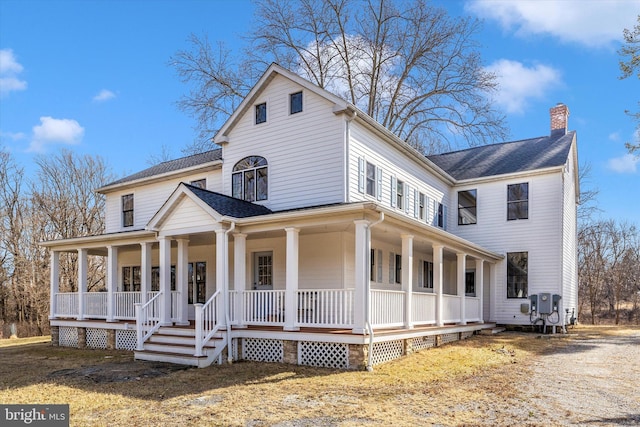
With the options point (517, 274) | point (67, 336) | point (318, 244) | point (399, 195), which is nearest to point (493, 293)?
point (517, 274)

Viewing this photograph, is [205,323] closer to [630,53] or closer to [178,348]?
[178,348]

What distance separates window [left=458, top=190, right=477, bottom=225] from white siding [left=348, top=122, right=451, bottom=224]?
1162 millimetres

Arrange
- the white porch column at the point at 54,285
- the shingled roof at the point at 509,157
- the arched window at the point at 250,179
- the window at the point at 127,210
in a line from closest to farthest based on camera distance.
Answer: the arched window at the point at 250,179
the white porch column at the point at 54,285
the window at the point at 127,210
the shingled roof at the point at 509,157

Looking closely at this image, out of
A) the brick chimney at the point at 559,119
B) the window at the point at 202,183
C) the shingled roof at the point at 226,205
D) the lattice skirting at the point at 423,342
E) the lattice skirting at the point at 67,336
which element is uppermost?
the brick chimney at the point at 559,119

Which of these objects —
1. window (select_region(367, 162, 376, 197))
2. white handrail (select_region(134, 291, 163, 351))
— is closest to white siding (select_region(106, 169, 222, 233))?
white handrail (select_region(134, 291, 163, 351))

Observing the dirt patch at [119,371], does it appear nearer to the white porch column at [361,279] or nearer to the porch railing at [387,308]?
the white porch column at [361,279]

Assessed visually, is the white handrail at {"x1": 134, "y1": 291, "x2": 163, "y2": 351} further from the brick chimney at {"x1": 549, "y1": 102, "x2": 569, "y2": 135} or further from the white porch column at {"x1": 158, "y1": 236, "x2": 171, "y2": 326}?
the brick chimney at {"x1": 549, "y1": 102, "x2": 569, "y2": 135}

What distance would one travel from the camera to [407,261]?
40.2 feet

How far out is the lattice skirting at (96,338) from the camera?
610 inches

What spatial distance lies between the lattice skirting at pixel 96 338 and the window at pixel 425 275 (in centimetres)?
1126

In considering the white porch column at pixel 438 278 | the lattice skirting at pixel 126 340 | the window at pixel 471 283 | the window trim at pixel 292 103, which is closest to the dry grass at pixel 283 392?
the white porch column at pixel 438 278

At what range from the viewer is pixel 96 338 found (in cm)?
1573

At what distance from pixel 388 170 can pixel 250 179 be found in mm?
4402

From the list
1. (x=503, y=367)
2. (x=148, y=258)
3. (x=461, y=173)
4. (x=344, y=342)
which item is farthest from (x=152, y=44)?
(x=503, y=367)
